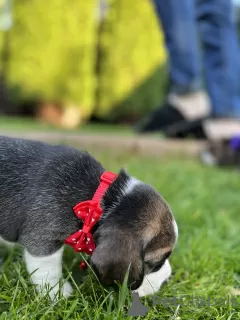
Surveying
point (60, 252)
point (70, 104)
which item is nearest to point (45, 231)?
point (60, 252)

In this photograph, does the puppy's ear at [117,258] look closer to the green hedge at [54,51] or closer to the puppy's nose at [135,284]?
the puppy's nose at [135,284]

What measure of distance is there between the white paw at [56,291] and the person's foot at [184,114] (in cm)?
470

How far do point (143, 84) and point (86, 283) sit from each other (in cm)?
1315

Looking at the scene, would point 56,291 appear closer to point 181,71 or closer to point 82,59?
point 181,71

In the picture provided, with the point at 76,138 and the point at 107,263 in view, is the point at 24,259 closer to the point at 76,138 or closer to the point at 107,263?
the point at 107,263

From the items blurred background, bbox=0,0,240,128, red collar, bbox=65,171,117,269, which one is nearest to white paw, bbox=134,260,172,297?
red collar, bbox=65,171,117,269

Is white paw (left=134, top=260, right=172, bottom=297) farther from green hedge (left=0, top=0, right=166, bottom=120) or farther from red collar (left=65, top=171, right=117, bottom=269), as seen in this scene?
green hedge (left=0, top=0, right=166, bottom=120)

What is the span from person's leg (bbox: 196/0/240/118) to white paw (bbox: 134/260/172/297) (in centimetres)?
401

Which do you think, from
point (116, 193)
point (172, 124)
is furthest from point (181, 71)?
point (116, 193)

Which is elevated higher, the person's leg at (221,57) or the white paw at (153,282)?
the person's leg at (221,57)

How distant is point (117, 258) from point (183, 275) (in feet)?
2.96

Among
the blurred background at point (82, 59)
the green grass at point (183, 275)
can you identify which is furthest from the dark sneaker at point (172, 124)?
the blurred background at point (82, 59)

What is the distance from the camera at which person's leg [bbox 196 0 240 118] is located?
5922 mm

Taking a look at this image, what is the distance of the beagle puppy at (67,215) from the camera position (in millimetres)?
2119
